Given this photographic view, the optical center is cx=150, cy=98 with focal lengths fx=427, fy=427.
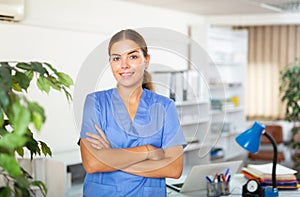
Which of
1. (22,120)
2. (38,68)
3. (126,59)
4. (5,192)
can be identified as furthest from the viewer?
(126,59)

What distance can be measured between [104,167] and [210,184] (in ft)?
3.07

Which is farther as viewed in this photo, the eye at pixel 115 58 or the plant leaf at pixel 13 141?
the eye at pixel 115 58

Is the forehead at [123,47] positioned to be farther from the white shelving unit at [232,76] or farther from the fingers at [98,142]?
the white shelving unit at [232,76]

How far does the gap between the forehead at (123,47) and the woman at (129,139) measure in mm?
19

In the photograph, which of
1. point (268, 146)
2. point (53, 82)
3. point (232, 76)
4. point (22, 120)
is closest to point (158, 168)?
point (53, 82)

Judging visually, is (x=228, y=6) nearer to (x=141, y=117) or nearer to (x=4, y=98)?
(x=141, y=117)

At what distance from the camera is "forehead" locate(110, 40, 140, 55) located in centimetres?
152

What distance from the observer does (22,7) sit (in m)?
3.33

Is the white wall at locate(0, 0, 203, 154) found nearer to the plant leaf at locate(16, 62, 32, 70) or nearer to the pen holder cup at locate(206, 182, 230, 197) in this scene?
the pen holder cup at locate(206, 182, 230, 197)

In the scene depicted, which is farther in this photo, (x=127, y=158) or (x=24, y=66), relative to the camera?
(x=127, y=158)

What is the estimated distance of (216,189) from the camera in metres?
2.40

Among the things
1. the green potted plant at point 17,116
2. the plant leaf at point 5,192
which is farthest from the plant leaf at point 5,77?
the plant leaf at point 5,192

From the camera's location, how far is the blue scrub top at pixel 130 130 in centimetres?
164

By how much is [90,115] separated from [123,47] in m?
0.28
